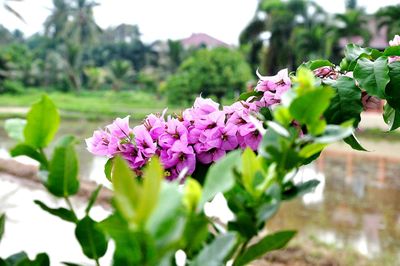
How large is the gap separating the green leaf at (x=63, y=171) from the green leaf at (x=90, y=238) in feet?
0.15

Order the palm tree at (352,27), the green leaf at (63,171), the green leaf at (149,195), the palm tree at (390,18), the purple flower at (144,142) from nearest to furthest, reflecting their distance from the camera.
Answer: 1. the green leaf at (149,195)
2. the green leaf at (63,171)
3. the purple flower at (144,142)
4. the palm tree at (390,18)
5. the palm tree at (352,27)

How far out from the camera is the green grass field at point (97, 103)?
1836 cm

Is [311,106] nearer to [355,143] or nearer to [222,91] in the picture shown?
[355,143]

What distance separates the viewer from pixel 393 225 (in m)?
4.56

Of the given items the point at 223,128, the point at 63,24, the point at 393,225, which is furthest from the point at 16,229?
the point at 63,24

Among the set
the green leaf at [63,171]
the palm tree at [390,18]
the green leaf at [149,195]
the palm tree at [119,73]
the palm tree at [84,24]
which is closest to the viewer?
the green leaf at [149,195]

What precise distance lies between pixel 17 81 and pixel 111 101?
17.0 feet

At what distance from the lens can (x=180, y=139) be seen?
0.52 m

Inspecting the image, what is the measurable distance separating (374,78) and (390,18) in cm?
1694

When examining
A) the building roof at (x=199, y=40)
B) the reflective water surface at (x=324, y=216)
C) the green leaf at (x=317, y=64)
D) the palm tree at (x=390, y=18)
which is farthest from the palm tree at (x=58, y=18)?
the green leaf at (x=317, y=64)

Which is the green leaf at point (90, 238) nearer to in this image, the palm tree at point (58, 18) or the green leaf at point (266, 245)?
the green leaf at point (266, 245)

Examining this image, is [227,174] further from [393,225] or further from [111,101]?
[111,101]

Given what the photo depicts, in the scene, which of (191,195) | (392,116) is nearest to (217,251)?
(191,195)

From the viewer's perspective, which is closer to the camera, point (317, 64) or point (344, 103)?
point (344, 103)
